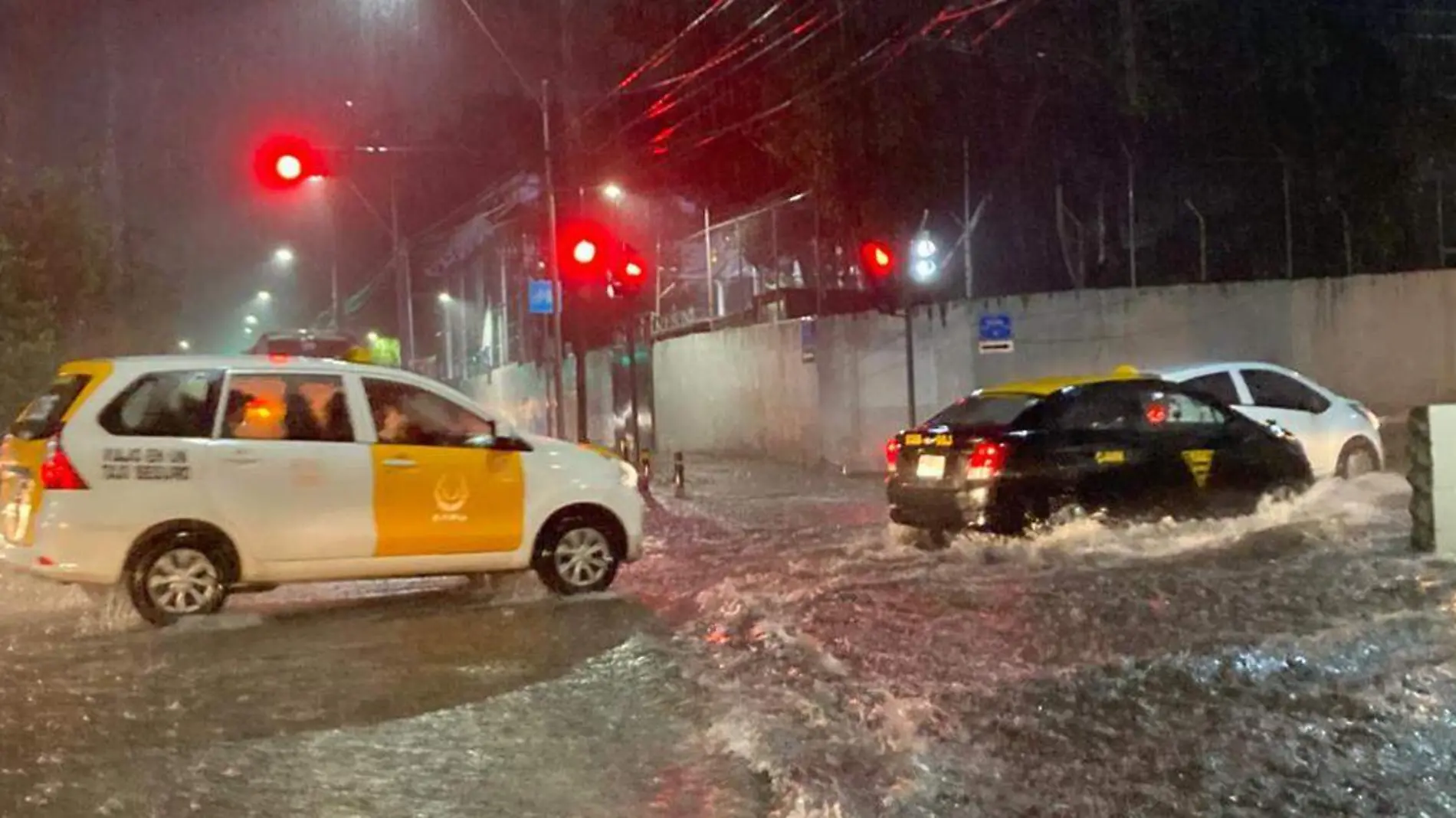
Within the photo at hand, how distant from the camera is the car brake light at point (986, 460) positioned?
36.9 ft

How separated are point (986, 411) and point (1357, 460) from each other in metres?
5.50

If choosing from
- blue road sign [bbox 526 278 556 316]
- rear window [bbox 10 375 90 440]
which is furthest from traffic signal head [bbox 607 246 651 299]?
rear window [bbox 10 375 90 440]

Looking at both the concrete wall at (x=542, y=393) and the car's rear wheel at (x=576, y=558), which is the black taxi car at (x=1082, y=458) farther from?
the concrete wall at (x=542, y=393)

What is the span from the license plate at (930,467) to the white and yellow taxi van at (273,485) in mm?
2752

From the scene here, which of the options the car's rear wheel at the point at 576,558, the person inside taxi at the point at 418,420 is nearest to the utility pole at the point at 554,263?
the car's rear wheel at the point at 576,558

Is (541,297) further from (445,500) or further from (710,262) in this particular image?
(710,262)

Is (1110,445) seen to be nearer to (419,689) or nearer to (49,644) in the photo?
(419,689)

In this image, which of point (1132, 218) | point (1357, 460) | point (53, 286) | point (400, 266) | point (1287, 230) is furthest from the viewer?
point (400, 266)

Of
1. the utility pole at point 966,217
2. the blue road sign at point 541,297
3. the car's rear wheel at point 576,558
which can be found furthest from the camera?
the utility pole at point 966,217

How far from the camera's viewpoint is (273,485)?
9.26 metres

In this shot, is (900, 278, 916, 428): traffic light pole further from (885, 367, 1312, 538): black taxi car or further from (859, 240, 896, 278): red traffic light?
(885, 367, 1312, 538): black taxi car

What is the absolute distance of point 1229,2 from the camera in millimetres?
20500

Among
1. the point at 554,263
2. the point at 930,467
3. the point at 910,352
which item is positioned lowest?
the point at 930,467

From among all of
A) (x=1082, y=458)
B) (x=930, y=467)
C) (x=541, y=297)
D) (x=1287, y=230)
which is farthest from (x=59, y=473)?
(x=1287, y=230)
